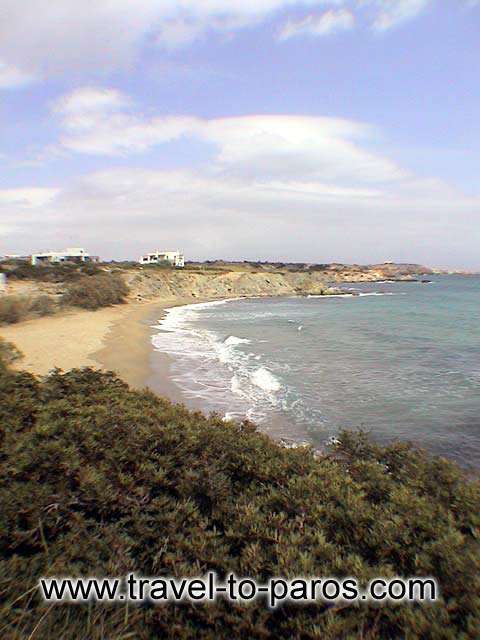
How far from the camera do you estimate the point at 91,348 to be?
62.9 ft

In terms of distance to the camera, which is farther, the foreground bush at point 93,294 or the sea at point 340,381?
the foreground bush at point 93,294

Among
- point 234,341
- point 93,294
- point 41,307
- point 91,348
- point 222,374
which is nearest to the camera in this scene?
point 222,374

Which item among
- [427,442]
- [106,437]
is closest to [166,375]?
[427,442]

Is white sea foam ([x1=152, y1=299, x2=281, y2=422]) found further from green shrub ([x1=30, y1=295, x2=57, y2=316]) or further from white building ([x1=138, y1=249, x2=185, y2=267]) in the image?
white building ([x1=138, y1=249, x2=185, y2=267])

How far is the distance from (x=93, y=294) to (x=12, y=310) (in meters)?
13.7

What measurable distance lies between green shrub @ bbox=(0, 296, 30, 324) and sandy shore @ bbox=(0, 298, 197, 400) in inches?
26.7

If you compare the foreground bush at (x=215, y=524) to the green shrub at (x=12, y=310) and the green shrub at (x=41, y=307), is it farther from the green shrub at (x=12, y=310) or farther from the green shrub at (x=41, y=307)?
the green shrub at (x=41, y=307)

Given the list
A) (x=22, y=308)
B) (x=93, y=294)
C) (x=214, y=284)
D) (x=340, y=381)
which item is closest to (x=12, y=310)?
(x=22, y=308)

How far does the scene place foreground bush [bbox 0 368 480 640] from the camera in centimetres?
224

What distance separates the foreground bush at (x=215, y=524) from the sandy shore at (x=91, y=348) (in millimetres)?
8588

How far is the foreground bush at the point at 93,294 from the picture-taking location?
1494 inches

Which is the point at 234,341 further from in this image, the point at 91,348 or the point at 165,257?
the point at 165,257

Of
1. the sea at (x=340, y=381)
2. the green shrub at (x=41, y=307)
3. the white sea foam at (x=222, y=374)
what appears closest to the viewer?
the sea at (x=340, y=381)

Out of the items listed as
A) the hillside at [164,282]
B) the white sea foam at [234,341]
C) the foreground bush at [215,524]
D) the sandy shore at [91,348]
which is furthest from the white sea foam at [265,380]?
the hillside at [164,282]
